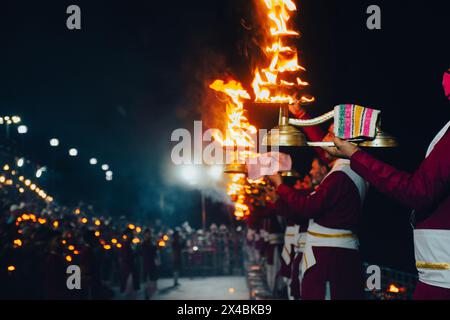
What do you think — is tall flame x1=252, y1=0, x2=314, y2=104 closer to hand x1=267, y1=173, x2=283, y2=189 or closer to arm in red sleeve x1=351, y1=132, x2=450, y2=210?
hand x1=267, y1=173, x2=283, y2=189

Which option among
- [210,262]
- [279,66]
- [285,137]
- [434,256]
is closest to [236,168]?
[279,66]

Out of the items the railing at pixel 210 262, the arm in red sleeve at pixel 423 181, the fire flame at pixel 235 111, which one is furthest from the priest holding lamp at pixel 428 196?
the railing at pixel 210 262

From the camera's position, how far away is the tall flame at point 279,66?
342 cm

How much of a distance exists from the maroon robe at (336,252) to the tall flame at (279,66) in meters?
0.94

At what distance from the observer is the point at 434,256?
8.82 feet

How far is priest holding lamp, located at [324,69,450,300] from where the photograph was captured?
2.53 metres

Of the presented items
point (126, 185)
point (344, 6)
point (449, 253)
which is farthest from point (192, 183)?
point (449, 253)

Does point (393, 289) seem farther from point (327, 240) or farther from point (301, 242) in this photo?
point (327, 240)

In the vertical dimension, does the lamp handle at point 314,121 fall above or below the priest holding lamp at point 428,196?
above

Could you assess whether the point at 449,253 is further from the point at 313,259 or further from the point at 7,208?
the point at 7,208

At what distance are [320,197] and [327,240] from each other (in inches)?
16.7

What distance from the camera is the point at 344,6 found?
17.2 feet

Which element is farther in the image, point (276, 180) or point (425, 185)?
point (276, 180)

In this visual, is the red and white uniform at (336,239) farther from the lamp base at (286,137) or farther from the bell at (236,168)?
→ the lamp base at (286,137)
